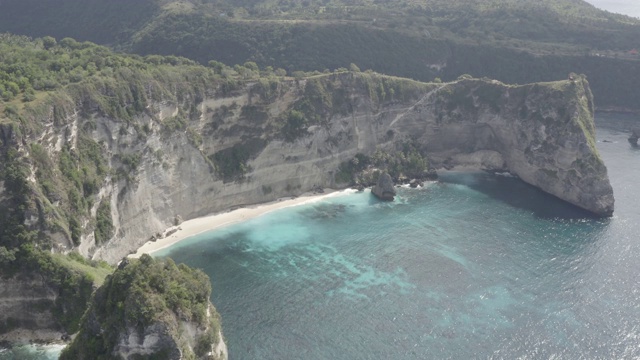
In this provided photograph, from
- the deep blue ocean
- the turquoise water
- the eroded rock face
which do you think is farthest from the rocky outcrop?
the turquoise water

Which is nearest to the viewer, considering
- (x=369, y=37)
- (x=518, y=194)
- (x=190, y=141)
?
(x=190, y=141)

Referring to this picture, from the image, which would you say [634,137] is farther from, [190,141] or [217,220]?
[190,141]

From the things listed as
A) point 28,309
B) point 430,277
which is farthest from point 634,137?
point 28,309

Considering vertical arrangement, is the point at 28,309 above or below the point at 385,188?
below

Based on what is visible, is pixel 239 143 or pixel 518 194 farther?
pixel 518 194

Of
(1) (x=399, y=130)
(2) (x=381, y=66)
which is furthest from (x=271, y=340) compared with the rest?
(2) (x=381, y=66)

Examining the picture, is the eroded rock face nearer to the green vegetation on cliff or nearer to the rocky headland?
the rocky headland
